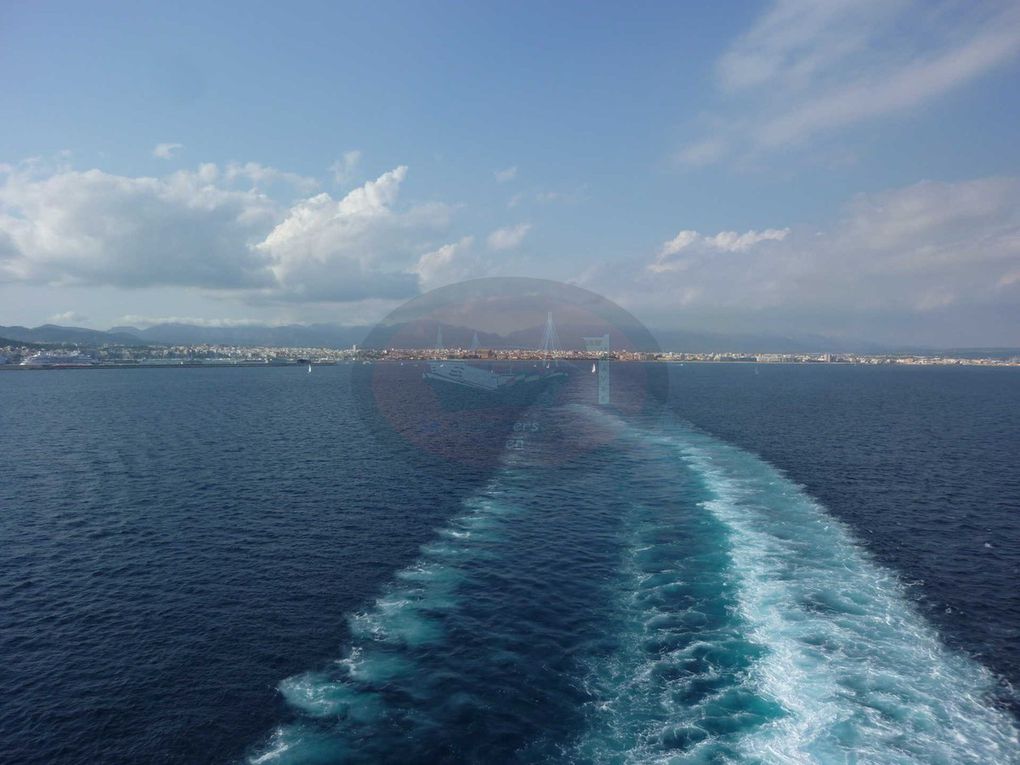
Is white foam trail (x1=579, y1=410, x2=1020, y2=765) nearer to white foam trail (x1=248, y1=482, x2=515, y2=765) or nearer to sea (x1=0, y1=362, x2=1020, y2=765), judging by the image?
sea (x1=0, y1=362, x2=1020, y2=765)

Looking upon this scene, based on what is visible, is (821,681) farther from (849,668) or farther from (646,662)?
(646,662)

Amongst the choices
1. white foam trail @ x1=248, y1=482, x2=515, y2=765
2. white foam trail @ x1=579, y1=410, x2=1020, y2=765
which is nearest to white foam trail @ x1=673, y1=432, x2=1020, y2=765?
white foam trail @ x1=579, y1=410, x2=1020, y2=765

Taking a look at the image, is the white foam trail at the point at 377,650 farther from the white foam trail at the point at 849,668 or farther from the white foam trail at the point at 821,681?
the white foam trail at the point at 849,668

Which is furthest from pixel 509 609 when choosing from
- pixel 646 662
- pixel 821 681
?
pixel 821 681

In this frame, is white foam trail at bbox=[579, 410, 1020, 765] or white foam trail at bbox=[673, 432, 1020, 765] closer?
white foam trail at bbox=[579, 410, 1020, 765]

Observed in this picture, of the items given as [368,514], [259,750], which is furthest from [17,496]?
[259,750]

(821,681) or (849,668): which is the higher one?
(849,668)

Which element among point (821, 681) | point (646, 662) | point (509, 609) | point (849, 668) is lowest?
point (509, 609)

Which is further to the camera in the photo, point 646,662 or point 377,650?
point 377,650
